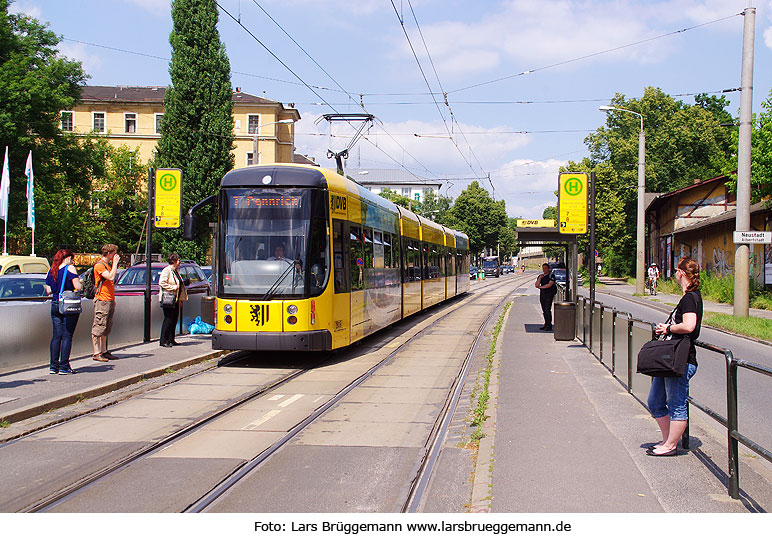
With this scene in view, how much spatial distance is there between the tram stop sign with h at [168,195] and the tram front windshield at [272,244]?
11.9ft

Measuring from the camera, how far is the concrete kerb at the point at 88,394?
7895 mm

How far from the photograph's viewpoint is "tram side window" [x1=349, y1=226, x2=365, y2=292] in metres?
13.5

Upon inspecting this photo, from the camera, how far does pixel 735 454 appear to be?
17.0ft

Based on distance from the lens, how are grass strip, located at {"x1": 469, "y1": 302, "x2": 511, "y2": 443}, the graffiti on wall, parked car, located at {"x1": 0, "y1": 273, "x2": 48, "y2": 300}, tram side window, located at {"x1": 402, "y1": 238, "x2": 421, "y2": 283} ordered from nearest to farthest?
1. grass strip, located at {"x1": 469, "y1": 302, "x2": 511, "y2": 443}
2. parked car, located at {"x1": 0, "y1": 273, "x2": 48, "y2": 300}
3. tram side window, located at {"x1": 402, "y1": 238, "x2": 421, "y2": 283}
4. the graffiti on wall

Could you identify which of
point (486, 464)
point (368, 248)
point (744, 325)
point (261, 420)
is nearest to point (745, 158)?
A: point (744, 325)

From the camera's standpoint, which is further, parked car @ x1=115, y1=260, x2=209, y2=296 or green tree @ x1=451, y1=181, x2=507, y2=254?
green tree @ x1=451, y1=181, x2=507, y2=254

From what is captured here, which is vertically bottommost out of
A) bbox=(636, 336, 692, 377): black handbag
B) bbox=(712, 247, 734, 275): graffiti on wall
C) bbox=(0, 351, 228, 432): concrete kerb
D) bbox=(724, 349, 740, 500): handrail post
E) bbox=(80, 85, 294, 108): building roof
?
bbox=(0, 351, 228, 432): concrete kerb

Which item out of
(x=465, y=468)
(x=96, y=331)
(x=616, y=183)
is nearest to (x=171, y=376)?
(x=96, y=331)

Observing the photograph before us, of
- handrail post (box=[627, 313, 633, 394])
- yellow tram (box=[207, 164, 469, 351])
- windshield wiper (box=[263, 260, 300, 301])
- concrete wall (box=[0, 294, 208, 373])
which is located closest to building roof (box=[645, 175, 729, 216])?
yellow tram (box=[207, 164, 469, 351])

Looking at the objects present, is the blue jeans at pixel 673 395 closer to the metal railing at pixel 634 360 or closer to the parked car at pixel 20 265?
the metal railing at pixel 634 360

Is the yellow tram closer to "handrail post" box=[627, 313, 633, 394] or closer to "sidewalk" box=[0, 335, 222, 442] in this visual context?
"sidewalk" box=[0, 335, 222, 442]

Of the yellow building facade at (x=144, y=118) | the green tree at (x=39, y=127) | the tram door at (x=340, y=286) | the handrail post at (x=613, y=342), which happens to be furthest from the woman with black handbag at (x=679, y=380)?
the yellow building facade at (x=144, y=118)

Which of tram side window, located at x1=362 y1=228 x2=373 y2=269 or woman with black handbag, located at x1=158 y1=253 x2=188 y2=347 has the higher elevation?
tram side window, located at x1=362 y1=228 x2=373 y2=269

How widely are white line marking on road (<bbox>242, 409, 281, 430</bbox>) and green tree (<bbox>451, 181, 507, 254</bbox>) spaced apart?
83546 millimetres
